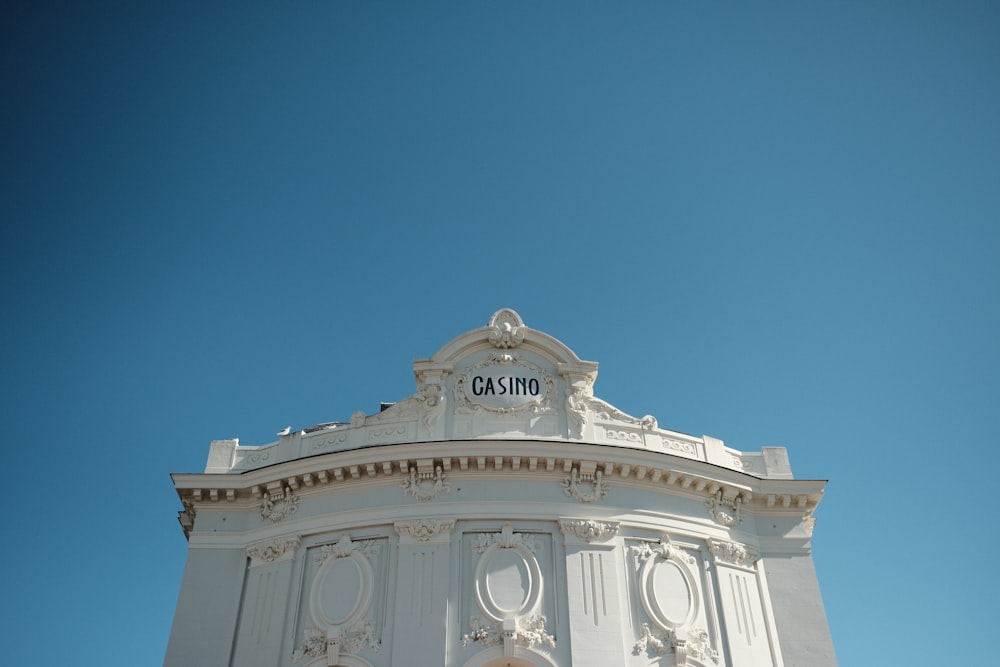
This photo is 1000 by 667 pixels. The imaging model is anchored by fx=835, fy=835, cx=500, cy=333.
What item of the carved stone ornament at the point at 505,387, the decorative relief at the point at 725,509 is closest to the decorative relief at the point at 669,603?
the decorative relief at the point at 725,509

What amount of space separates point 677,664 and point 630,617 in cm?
155

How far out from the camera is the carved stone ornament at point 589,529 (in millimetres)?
21609

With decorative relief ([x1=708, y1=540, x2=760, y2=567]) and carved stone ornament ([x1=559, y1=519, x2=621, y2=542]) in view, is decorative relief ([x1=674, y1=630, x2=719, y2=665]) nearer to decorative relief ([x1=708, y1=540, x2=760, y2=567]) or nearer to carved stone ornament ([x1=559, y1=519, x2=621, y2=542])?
decorative relief ([x1=708, y1=540, x2=760, y2=567])

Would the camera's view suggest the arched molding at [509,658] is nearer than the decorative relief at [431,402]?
Yes

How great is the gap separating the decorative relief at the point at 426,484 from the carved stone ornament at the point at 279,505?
10.4ft

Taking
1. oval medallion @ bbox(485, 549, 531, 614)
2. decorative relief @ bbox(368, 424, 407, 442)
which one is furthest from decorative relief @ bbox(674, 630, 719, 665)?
decorative relief @ bbox(368, 424, 407, 442)

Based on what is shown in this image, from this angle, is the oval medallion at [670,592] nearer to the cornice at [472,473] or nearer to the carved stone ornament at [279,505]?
the cornice at [472,473]

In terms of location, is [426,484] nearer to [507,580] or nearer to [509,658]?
[507,580]

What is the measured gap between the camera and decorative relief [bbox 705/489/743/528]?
23.2 m

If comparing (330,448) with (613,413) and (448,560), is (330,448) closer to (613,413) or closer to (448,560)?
(448,560)

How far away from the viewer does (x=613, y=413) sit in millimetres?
23859

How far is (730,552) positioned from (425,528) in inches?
329

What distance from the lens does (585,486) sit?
22.3 meters

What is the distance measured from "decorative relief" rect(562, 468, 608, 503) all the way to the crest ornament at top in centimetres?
429
